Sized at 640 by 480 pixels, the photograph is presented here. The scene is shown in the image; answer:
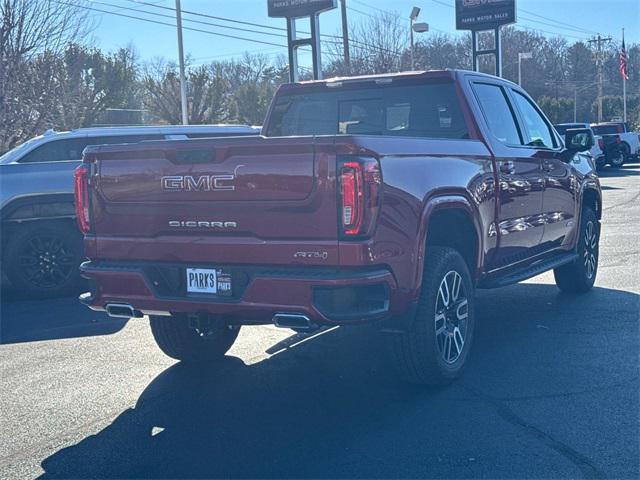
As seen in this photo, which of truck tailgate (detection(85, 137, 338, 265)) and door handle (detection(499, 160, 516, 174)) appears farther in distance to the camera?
door handle (detection(499, 160, 516, 174))

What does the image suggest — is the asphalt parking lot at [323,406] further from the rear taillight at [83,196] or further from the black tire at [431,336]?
the rear taillight at [83,196]

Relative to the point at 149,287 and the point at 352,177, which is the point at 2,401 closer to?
the point at 149,287

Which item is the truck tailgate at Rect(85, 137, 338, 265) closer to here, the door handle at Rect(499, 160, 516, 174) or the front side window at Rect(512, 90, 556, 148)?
the door handle at Rect(499, 160, 516, 174)

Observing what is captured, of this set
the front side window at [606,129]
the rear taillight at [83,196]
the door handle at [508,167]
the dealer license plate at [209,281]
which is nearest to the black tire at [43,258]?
the rear taillight at [83,196]

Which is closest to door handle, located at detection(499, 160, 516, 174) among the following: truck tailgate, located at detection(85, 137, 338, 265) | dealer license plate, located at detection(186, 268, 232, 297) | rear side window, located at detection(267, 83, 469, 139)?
rear side window, located at detection(267, 83, 469, 139)

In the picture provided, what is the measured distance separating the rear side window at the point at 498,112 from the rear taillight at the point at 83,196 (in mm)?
3086

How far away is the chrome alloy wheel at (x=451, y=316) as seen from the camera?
5.42 m

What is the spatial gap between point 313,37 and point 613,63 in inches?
2657

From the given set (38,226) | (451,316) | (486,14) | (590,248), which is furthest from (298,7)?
(451,316)

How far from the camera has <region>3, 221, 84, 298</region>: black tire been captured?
31.2ft

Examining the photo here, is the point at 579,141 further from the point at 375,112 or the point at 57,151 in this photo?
the point at 57,151

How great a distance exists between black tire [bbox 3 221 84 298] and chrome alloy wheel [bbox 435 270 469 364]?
17.8 ft

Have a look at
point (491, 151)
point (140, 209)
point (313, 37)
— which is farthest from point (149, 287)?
point (313, 37)

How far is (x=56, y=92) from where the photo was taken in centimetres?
2198
